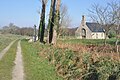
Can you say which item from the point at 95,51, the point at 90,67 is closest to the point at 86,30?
the point at 95,51

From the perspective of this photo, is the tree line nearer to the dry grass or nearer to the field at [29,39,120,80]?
the dry grass

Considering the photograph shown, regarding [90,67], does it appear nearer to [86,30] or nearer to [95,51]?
[95,51]

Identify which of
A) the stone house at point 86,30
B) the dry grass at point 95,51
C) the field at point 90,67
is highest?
the stone house at point 86,30

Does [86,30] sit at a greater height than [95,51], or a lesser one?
greater

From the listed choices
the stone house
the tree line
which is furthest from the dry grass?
the tree line

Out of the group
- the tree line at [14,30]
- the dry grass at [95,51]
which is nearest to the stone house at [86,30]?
the tree line at [14,30]

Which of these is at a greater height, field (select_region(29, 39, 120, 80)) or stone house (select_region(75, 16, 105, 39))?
stone house (select_region(75, 16, 105, 39))

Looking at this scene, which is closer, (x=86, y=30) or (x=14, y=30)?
(x=86, y=30)

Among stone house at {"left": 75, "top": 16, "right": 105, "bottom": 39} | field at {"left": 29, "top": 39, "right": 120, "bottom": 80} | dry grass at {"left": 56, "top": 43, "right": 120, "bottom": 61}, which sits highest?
stone house at {"left": 75, "top": 16, "right": 105, "bottom": 39}

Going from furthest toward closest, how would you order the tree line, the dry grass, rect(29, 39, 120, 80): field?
the tree line
the dry grass
rect(29, 39, 120, 80): field

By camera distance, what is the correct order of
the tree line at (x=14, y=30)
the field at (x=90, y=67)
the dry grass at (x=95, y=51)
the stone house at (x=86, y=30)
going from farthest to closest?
the tree line at (x=14, y=30), the stone house at (x=86, y=30), the dry grass at (x=95, y=51), the field at (x=90, y=67)

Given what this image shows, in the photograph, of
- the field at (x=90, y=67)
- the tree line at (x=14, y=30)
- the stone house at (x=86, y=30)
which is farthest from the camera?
the tree line at (x=14, y=30)

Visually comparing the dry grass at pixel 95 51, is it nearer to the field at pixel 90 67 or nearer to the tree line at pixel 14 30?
the field at pixel 90 67

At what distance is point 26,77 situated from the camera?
1325cm
